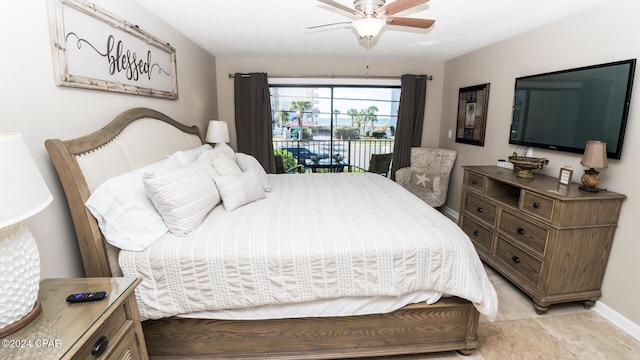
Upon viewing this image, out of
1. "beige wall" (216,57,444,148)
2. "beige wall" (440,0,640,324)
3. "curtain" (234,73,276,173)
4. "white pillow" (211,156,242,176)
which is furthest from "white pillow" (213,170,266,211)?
"beige wall" (440,0,640,324)

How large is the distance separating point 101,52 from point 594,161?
3.38m

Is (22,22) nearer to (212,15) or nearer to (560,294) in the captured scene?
(212,15)

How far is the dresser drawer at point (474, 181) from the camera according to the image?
3031 mm

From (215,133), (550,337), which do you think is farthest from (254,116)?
(550,337)

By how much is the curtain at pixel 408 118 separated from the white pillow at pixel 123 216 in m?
3.80

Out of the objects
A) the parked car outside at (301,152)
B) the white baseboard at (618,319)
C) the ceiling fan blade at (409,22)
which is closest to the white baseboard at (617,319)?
the white baseboard at (618,319)

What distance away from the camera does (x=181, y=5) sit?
2.46 meters

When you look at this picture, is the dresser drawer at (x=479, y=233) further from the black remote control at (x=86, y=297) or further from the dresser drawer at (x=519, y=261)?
the black remote control at (x=86, y=297)

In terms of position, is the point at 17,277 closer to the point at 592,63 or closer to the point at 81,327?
→ the point at 81,327

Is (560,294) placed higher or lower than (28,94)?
lower

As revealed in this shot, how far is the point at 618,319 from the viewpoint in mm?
2180

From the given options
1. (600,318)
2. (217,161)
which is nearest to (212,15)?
(217,161)

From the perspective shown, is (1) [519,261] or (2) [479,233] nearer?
(1) [519,261]

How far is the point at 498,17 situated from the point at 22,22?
3.28 metres
